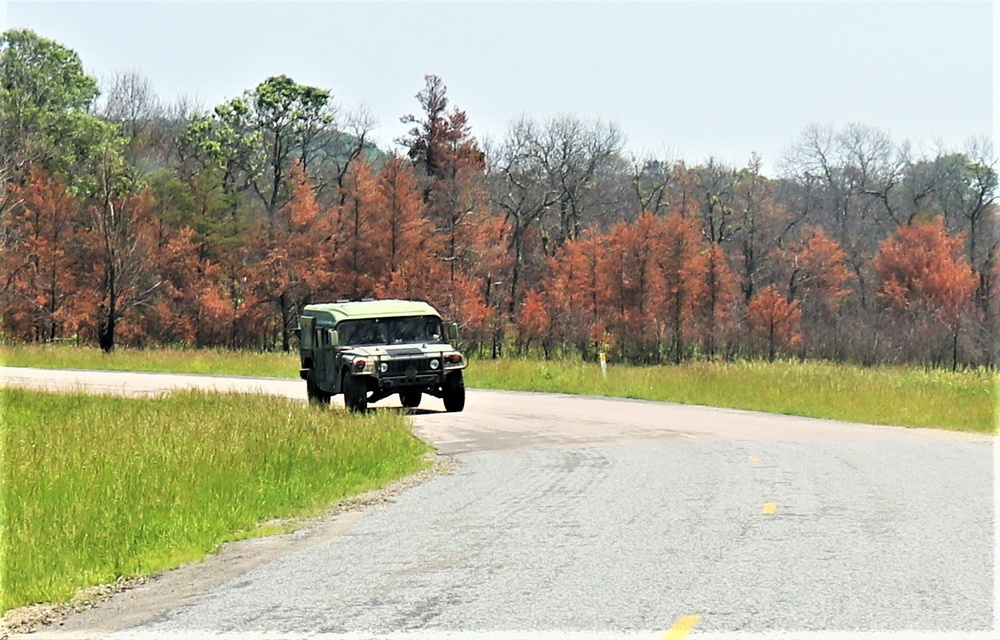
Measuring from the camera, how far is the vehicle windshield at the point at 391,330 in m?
25.1

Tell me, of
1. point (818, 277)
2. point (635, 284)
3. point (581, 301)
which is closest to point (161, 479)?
point (581, 301)

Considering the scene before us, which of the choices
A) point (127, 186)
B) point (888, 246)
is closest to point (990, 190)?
point (888, 246)

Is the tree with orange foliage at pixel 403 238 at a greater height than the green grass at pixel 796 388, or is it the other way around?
the tree with orange foliage at pixel 403 238

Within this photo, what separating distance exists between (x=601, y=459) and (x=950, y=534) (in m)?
7.22

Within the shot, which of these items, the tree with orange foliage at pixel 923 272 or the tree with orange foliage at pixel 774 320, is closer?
the tree with orange foliage at pixel 774 320

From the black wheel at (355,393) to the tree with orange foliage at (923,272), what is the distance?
184ft

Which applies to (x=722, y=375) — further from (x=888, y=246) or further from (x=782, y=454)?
(x=888, y=246)

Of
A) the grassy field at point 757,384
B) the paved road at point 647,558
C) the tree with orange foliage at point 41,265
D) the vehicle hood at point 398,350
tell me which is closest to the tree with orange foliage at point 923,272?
the grassy field at point 757,384

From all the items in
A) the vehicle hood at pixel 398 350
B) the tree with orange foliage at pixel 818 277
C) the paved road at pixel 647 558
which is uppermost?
the tree with orange foliage at pixel 818 277

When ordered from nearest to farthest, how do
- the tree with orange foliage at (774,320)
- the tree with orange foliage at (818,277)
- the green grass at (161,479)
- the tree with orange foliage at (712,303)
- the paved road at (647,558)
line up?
the paved road at (647,558) < the green grass at (161,479) < the tree with orange foliage at (712,303) < the tree with orange foliage at (774,320) < the tree with orange foliage at (818,277)

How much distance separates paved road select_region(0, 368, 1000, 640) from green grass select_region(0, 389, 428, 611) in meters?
1.11

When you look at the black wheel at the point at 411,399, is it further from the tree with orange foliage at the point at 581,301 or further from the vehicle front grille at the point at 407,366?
the tree with orange foliage at the point at 581,301

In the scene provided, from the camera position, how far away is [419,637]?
6.96m

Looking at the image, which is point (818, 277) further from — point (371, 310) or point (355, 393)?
point (355, 393)
